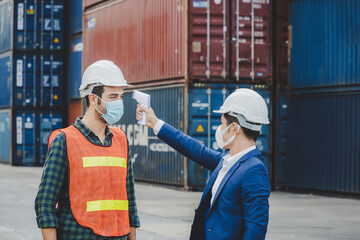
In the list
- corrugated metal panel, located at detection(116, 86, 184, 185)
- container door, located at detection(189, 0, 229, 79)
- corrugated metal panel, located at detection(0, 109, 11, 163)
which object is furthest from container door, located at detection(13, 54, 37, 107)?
container door, located at detection(189, 0, 229, 79)

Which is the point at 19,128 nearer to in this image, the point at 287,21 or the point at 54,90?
the point at 54,90

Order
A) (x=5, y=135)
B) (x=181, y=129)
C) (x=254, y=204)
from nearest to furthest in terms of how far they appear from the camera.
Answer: (x=254, y=204) < (x=181, y=129) < (x=5, y=135)

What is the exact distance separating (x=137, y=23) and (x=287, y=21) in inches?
183

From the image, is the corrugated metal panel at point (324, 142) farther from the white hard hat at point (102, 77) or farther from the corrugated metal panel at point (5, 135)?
the corrugated metal panel at point (5, 135)

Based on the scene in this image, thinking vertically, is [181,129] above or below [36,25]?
below

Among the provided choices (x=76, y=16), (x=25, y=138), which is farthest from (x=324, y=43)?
(x=25, y=138)

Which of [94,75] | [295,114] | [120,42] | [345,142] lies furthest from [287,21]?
[94,75]

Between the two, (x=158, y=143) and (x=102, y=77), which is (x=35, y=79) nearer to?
(x=158, y=143)

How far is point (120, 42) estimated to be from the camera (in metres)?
23.3

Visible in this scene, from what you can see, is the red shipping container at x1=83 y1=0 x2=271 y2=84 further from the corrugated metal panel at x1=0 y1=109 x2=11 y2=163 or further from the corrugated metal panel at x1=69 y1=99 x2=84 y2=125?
the corrugated metal panel at x1=0 y1=109 x2=11 y2=163

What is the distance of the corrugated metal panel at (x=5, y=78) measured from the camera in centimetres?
3225

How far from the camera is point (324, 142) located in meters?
19.4

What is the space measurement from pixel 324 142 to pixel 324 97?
123 centimetres

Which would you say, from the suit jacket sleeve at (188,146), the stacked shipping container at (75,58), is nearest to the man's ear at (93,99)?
the suit jacket sleeve at (188,146)
